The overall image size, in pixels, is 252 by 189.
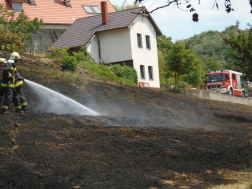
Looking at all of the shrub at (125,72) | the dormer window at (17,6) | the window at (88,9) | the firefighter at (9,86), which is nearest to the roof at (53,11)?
the dormer window at (17,6)

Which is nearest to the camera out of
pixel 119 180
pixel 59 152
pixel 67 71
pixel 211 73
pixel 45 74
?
pixel 119 180

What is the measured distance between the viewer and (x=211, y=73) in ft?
112

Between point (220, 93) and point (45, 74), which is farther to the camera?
point (220, 93)

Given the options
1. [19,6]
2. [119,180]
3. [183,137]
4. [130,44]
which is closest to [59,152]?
[119,180]

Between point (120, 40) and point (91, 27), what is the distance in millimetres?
3358

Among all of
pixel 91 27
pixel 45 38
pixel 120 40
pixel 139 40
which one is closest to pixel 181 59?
pixel 139 40

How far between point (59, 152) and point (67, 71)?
579 inches

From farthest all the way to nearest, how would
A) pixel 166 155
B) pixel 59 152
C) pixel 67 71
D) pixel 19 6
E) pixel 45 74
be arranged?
pixel 19 6
pixel 67 71
pixel 45 74
pixel 166 155
pixel 59 152

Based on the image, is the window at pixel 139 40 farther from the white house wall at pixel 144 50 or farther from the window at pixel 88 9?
the window at pixel 88 9

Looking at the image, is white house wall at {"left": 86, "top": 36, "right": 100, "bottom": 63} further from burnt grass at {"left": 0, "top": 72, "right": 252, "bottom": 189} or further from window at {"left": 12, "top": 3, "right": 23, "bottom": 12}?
burnt grass at {"left": 0, "top": 72, "right": 252, "bottom": 189}

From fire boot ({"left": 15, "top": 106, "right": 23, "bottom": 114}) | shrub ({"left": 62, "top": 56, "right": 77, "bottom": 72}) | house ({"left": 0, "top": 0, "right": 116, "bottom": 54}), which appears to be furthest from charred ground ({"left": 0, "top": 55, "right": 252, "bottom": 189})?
house ({"left": 0, "top": 0, "right": 116, "bottom": 54})

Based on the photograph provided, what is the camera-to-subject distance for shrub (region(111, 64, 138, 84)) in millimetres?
27627

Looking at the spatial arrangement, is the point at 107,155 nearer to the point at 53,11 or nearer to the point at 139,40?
the point at 139,40

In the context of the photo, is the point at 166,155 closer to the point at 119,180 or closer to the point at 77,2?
the point at 119,180
